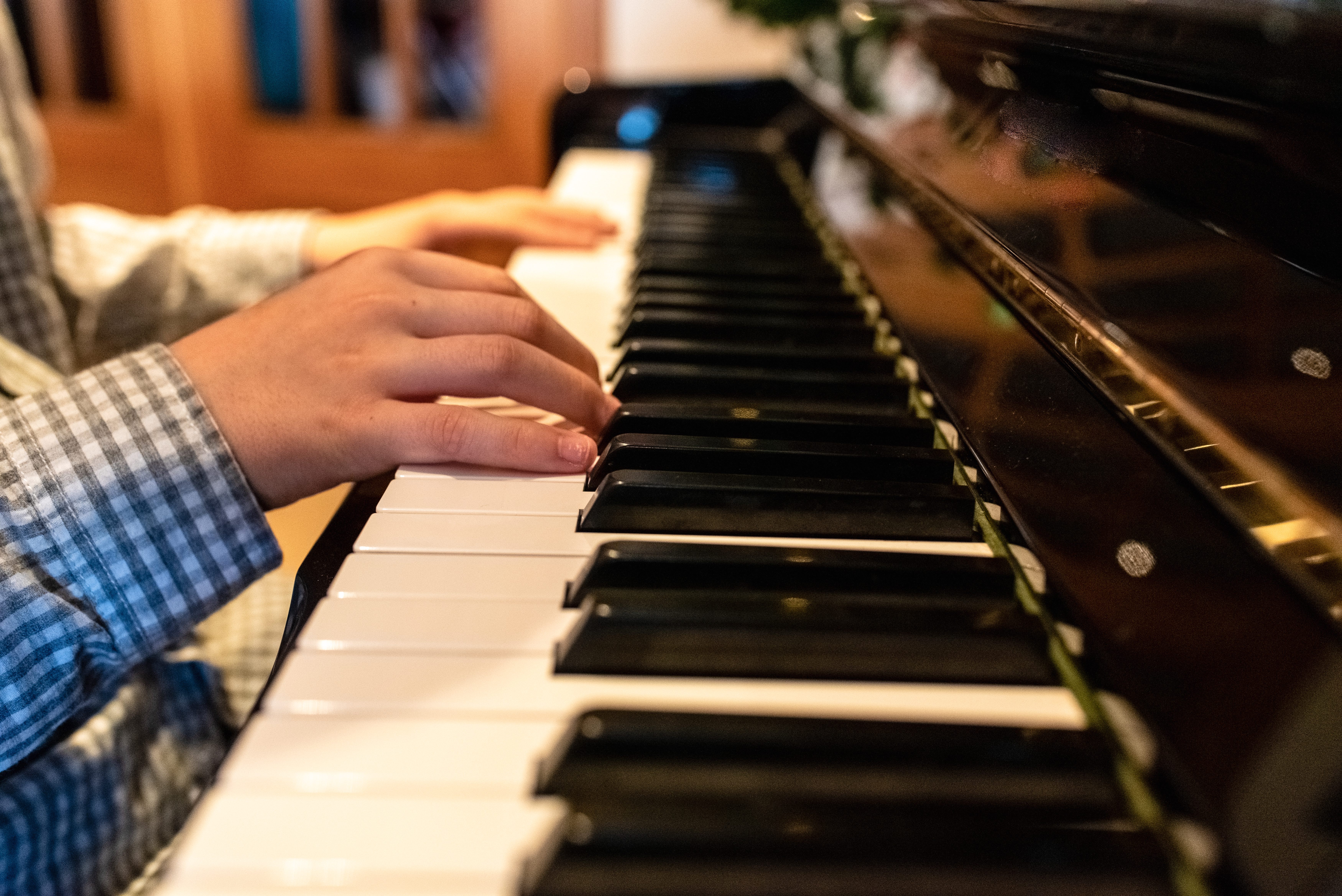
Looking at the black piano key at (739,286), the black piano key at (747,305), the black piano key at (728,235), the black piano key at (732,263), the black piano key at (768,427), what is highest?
the black piano key at (728,235)

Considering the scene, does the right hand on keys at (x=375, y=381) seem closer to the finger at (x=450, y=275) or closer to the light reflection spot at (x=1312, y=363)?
→ the finger at (x=450, y=275)

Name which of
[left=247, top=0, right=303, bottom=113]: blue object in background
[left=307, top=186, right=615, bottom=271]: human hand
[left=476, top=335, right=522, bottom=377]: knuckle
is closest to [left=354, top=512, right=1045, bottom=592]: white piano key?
[left=476, top=335, right=522, bottom=377]: knuckle

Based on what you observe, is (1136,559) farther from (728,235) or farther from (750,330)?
(728,235)

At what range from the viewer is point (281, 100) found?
302 cm

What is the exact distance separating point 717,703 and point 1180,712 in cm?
16


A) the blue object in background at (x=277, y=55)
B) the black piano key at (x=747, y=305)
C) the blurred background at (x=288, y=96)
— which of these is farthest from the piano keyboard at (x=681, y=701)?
the blue object in background at (x=277, y=55)

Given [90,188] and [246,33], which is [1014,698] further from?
[90,188]

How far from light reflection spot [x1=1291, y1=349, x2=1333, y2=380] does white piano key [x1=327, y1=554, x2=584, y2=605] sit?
31 cm

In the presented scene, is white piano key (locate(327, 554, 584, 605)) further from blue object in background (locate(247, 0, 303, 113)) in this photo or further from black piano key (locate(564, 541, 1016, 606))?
blue object in background (locate(247, 0, 303, 113))

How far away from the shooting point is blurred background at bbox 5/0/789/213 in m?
2.82

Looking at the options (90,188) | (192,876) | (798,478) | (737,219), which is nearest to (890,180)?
(737,219)

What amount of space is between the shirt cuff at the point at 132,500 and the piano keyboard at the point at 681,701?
0.11 metres

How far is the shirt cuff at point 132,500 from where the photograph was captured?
493mm

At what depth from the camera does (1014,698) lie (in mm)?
361
